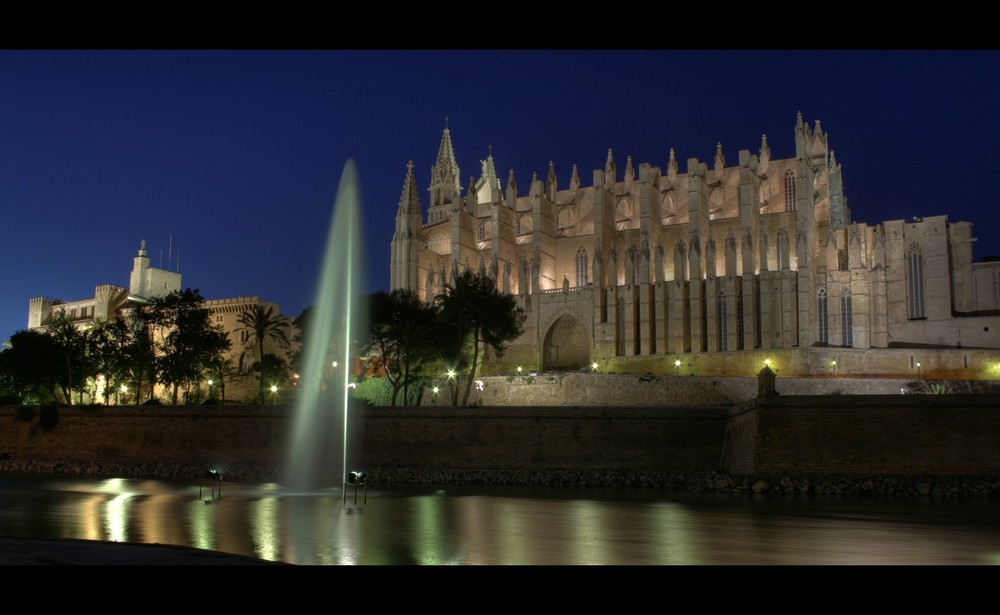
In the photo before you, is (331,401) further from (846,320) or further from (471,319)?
(846,320)

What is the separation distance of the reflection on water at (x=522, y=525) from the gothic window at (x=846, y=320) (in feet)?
91.5

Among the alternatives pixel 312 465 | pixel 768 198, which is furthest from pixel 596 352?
pixel 312 465

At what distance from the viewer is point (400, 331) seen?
1887 inches

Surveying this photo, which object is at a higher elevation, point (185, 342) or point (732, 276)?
point (732, 276)

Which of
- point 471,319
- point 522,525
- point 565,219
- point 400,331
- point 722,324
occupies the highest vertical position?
point 565,219

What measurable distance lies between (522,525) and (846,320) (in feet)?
130

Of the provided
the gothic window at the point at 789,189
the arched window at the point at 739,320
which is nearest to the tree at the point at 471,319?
the arched window at the point at 739,320

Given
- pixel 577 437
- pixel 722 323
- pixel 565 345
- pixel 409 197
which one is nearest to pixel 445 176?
pixel 409 197

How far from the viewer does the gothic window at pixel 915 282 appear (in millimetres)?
54625

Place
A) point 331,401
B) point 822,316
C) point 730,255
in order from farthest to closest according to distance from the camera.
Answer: point 730,255
point 822,316
point 331,401

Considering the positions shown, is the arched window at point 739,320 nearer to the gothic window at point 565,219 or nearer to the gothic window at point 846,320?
the gothic window at point 846,320

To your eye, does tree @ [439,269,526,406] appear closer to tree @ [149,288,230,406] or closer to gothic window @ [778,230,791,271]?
tree @ [149,288,230,406]

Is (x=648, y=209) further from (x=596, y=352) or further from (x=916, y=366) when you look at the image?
(x=916, y=366)

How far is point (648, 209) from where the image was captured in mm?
61750
